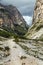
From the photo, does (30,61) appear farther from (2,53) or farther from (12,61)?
(2,53)

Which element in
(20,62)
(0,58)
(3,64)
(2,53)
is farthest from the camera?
(2,53)

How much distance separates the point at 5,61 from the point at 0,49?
13.9 meters

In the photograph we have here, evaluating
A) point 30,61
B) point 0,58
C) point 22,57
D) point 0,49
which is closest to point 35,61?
point 30,61

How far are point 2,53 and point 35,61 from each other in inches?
470

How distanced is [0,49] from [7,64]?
17.1 meters

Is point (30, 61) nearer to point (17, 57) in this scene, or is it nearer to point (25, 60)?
point (25, 60)

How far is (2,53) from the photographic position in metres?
59.9

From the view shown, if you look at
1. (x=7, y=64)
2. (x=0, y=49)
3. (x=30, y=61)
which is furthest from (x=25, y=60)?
(x=0, y=49)

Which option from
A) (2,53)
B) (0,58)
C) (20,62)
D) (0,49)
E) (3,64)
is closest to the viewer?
(3,64)

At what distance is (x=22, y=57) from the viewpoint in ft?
180

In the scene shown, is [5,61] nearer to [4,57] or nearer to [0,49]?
[4,57]

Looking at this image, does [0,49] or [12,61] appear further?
[0,49]

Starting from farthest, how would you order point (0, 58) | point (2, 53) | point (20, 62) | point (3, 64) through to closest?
point (2, 53) < point (0, 58) < point (20, 62) < point (3, 64)

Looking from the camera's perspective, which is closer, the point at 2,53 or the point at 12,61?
the point at 12,61
